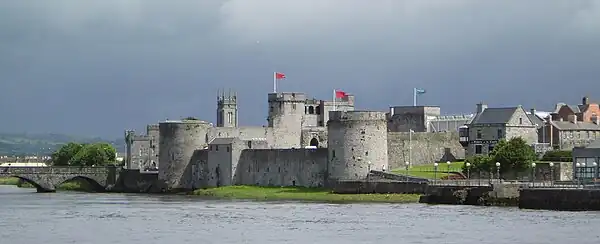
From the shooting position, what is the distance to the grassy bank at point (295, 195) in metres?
77.0

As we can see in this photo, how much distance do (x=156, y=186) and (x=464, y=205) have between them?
1569 inches

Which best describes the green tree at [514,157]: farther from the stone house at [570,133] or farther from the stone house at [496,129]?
the stone house at [570,133]

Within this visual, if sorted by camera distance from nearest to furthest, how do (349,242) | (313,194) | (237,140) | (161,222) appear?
(349,242), (161,222), (313,194), (237,140)

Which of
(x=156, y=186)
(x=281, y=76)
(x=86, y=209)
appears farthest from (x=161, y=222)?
(x=281, y=76)

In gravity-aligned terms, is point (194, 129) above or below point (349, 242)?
above

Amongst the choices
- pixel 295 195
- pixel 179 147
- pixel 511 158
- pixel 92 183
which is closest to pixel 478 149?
pixel 511 158

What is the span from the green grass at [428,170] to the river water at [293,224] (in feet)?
39.5

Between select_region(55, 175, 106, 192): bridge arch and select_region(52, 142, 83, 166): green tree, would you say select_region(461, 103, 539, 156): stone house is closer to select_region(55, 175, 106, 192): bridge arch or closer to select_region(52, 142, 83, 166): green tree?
select_region(55, 175, 106, 192): bridge arch

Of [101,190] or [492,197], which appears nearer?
[492,197]

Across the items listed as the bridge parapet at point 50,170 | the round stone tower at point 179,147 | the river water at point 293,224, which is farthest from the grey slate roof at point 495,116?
the bridge parapet at point 50,170

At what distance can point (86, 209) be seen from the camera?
7219 cm

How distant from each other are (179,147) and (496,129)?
23.2 m

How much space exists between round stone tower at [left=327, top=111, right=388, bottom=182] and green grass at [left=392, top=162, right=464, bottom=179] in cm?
231

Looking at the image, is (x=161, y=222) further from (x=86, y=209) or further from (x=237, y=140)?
(x=237, y=140)
